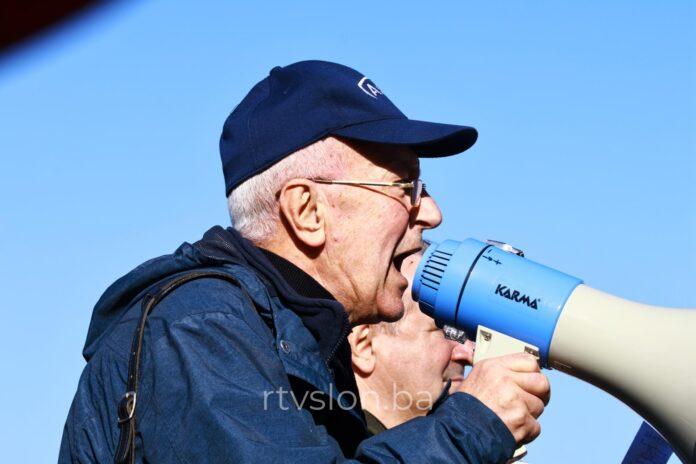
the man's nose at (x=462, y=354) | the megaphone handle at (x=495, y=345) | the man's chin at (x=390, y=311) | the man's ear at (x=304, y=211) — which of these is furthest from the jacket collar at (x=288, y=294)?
the man's nose at (x=462, y=354)

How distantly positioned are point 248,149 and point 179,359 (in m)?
1.16

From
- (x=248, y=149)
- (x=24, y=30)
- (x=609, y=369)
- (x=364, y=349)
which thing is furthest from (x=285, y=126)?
(x=24, y=30)

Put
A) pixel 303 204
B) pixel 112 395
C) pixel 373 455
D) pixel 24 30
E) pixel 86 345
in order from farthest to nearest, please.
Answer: pixel 303 204 < pixel 86 345 < pixel 112 395 < pixel 373 455 < pixel 24 30

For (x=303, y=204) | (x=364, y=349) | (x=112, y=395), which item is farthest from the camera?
(x=364, y=349)

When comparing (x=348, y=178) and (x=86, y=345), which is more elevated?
(x=348, y=178)

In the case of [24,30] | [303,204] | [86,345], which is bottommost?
[86,345]

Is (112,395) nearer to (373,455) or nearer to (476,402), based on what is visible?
(373,455)

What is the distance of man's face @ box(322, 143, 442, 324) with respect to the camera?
308cm

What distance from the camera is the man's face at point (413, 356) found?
5.00 m

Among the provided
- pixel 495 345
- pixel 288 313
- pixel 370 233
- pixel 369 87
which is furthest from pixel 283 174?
pixel 495 345

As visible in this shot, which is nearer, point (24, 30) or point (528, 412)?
point (24, 30)

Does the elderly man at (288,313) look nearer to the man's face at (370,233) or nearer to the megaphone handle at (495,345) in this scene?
the man's face at (370,233)

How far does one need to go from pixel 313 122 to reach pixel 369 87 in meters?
0.31

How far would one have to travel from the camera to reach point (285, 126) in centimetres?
312
